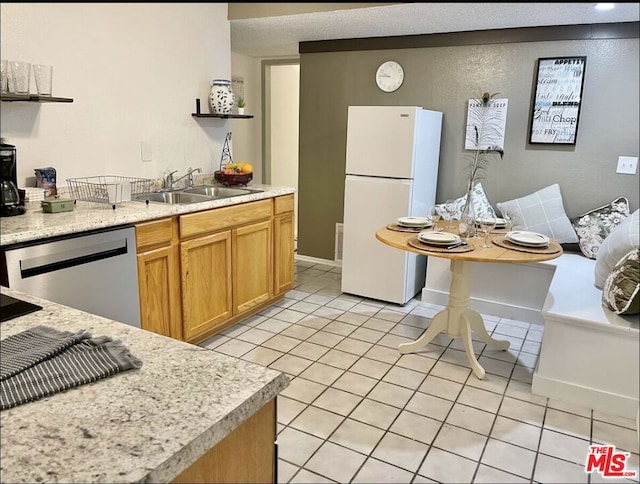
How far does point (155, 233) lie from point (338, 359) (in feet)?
4.15

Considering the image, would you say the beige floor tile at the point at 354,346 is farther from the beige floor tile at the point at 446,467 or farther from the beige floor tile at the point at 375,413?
the beige floor tile at the point at 446,467

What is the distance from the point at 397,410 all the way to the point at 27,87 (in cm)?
245

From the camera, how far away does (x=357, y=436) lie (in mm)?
2225

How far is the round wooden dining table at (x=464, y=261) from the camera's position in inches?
99.5

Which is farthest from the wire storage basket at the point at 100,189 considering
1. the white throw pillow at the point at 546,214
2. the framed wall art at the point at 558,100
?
the framed wall art at the point at 558,100

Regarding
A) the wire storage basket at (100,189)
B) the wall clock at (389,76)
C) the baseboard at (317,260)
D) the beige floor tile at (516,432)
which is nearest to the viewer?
the beige floor tile at (516,432)

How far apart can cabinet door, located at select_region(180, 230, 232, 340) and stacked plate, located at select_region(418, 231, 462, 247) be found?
1210 mm

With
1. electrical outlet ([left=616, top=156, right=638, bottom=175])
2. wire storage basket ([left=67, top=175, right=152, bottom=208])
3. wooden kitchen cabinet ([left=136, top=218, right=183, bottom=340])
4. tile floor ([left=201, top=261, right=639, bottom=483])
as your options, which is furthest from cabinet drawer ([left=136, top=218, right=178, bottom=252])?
electrical outlet ([left=616, top=156, right=638, bottom=175])

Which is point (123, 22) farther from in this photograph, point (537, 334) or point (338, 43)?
point (537, 334)

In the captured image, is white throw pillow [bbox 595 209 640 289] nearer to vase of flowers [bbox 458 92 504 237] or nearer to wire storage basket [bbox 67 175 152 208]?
vase of flowers [bbox 458 92 504 237]

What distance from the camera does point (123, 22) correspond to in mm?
3057

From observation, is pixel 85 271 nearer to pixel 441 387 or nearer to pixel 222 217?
pixel 222 217

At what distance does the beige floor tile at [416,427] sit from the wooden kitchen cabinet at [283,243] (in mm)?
1577

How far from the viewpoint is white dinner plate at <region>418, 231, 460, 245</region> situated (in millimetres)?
2623
